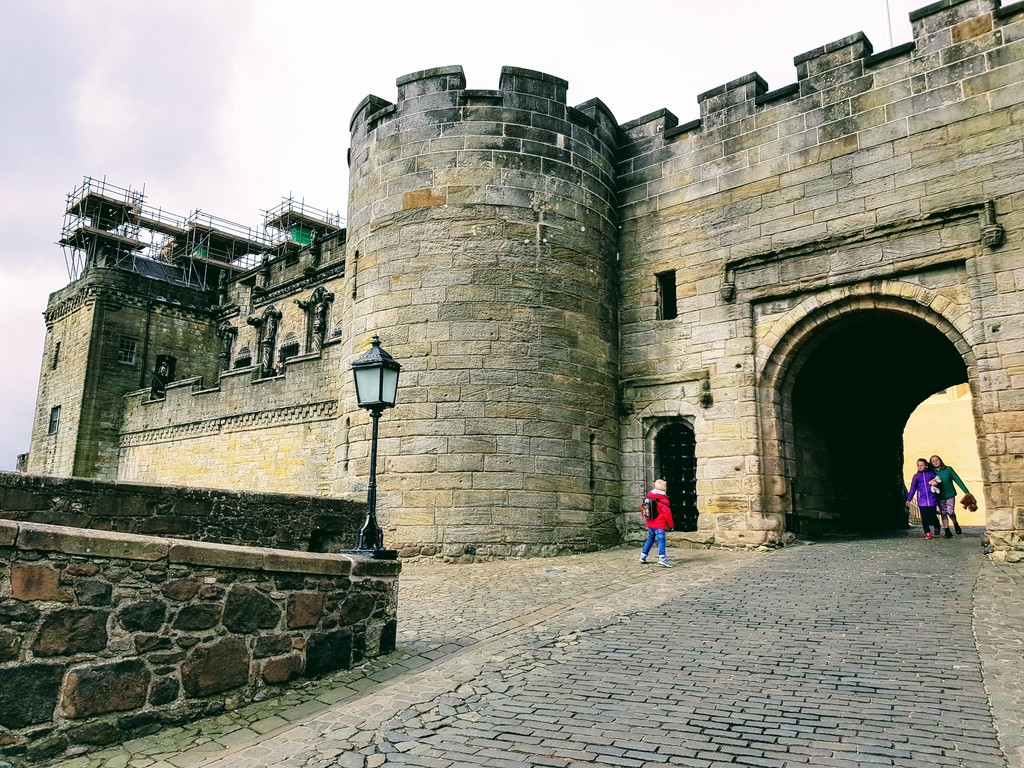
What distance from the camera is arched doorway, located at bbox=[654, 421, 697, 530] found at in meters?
13.7

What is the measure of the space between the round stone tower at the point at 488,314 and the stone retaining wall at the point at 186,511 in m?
2.64

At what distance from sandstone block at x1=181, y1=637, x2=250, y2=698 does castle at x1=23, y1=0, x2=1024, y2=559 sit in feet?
23.1

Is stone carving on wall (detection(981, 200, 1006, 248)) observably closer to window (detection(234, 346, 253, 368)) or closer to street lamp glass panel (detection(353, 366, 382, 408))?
street lamp glass panel (detection(353, 366, 382, 408))

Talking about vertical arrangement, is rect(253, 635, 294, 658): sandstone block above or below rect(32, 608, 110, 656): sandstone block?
below

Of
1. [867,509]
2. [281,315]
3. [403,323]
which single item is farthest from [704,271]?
[281,315]

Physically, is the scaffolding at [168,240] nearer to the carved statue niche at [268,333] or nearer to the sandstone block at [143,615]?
the carved statue niche at [268,333]

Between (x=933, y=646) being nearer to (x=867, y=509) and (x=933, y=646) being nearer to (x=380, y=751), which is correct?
(x=380, y=751)

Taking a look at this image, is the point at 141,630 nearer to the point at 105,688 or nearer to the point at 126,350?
the point at 105,688

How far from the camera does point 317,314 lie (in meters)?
26.2

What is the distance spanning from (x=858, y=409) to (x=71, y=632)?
608 inches

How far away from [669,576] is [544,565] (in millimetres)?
2266

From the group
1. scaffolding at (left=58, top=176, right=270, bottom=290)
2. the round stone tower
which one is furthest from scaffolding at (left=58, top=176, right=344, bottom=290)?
the round stone tower

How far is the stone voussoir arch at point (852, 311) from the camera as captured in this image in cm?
1124

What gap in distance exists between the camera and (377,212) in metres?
14.1
